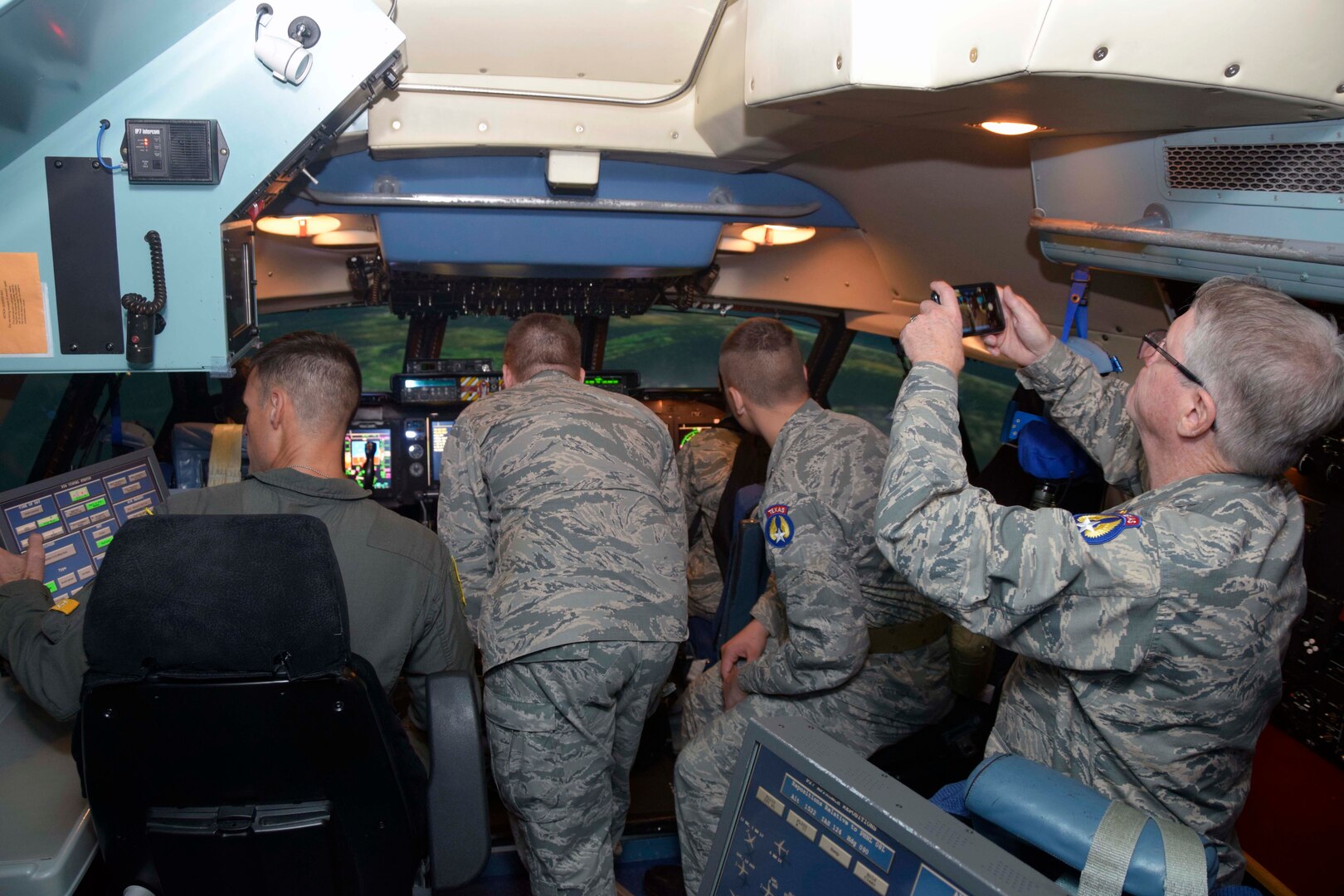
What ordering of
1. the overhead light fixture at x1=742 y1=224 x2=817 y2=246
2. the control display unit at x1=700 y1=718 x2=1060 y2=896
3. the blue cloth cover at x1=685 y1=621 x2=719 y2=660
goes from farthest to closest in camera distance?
the overhead light fixture at x1=742 y1=224 x2=817 y2=246 < the blue cloth cover at x1=685 y1=621 x2=719 y2=660 < the control display unit at x1=700 y1=718 x2=1060 y2=896

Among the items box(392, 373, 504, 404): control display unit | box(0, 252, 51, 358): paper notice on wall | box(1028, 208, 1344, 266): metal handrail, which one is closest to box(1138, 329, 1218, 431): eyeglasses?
box(1028, 208, 1344, 266): metal handrail

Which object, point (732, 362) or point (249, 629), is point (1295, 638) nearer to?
point (732, 362)

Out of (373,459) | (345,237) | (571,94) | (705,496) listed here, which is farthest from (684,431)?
(571,94)

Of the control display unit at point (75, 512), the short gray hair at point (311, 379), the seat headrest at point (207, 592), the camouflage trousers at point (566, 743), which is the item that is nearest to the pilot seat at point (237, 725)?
the seat headrest at point (207, 592)

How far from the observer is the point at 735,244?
4.35m

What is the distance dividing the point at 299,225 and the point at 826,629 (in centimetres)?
280

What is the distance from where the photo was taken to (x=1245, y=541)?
139cm

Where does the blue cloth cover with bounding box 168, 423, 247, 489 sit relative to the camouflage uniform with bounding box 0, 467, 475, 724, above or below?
below

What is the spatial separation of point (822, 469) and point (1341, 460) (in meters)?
1.39

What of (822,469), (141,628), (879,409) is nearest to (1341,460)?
(822,469)

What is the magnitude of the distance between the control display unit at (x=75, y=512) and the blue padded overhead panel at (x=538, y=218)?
101 centimetres

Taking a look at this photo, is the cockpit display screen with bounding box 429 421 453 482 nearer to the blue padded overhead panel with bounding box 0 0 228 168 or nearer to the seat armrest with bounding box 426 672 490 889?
the blue padded overhead panel with bounding box 0 0 228 168

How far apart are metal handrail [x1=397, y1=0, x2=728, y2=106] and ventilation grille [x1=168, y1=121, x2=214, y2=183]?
1.95ft

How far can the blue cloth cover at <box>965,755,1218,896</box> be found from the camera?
104 cm
